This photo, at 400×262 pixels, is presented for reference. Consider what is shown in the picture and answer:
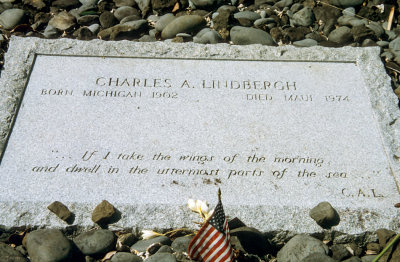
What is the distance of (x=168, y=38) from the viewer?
4215mm

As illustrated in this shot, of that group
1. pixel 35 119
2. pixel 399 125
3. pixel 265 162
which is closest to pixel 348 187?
pixel 265 162

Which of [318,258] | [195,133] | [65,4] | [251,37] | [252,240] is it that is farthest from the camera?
[65,4]

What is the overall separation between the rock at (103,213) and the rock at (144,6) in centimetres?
247

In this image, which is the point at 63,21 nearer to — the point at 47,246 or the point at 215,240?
the point at 47,246

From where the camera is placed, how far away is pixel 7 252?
99.9 inches

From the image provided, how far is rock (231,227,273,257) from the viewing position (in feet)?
8.68

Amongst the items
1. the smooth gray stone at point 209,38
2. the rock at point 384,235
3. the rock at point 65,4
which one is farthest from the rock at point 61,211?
the rock at point 65,4

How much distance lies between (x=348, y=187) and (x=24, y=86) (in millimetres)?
2595

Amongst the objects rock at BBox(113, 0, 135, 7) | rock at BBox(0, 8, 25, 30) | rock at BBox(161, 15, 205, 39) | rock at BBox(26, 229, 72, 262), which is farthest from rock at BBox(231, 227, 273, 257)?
rock at BBox(0, 8, 25, 30)

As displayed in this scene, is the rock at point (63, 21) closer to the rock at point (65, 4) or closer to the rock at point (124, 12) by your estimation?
the rock at point (65, 4)

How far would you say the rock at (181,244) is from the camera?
2.63 metres

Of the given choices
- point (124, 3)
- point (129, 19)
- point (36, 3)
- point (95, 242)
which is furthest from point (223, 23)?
point (95, 242)

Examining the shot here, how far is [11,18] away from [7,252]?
273 cm

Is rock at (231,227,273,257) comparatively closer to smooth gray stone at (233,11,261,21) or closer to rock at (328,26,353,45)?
rock at (328,26,353,45)
